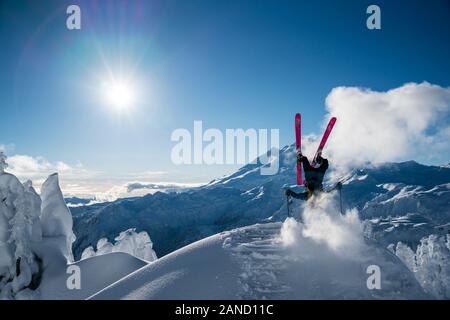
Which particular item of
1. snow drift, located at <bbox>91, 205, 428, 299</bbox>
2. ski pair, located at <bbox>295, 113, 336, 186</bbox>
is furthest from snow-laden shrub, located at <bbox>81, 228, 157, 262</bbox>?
snow drift, located at <bbox>91, 205, 428, 299</bbox>

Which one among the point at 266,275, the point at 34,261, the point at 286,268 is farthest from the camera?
the point at 34,261

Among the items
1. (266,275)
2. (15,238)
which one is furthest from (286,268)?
(15,238)

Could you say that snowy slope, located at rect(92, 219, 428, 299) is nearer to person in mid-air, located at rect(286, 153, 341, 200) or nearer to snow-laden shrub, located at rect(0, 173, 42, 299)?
person in mid-air, located at rect(286, 153, 341, 200)

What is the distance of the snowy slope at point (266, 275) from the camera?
9.75 m

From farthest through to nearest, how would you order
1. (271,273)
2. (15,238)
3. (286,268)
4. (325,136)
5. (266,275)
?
(15,238) < (325,136) < (286,268) < (271,273) < (266,275)

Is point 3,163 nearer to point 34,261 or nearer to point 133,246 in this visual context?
point 34,261

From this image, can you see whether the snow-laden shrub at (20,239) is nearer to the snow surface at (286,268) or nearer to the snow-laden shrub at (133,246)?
the snow surface at (286,268)

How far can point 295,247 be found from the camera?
41.3 feet

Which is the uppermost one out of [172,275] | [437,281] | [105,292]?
[172,275]

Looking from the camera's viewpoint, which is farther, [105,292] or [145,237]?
[145,237]

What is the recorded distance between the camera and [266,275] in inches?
425
